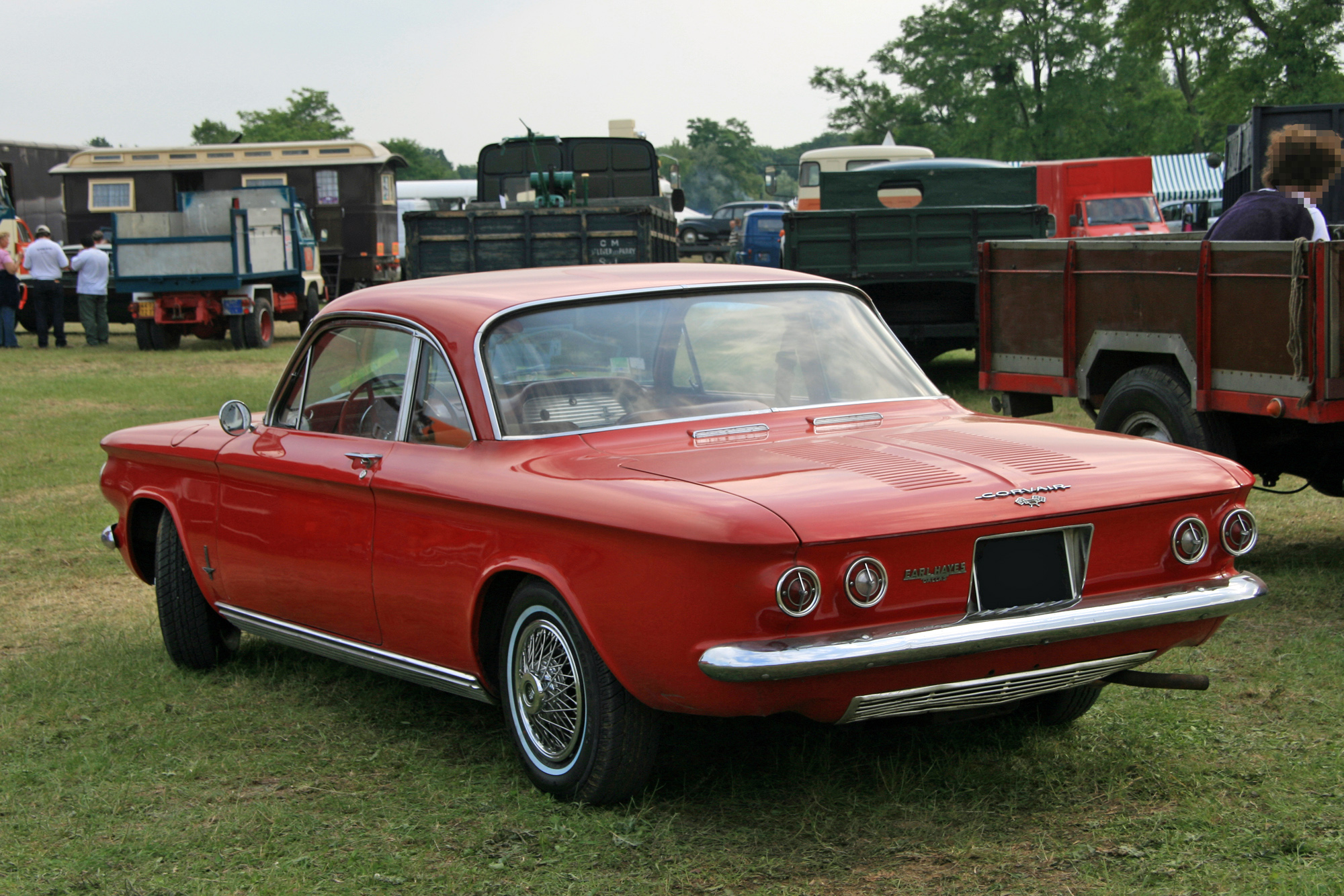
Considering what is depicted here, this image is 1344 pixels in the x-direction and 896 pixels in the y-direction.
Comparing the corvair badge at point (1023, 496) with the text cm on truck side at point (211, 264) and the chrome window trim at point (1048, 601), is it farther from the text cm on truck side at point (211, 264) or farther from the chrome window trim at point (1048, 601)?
the text cm on truck side at point (211, 264)

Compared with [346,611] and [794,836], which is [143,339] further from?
[794,836]

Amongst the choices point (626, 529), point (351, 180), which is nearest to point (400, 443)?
point (626, 529)

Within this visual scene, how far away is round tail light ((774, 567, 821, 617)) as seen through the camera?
3400 mm

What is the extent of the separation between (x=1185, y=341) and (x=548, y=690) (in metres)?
4.05

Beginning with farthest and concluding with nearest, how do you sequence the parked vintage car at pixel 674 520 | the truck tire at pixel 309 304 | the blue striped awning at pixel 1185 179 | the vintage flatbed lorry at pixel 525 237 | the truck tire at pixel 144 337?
the blue striped awning at pixel 1185 179, the truck tire at pixel 309 304, the truck tire at pixel 144 337, the vintage flatbed lorry at pixel 525 237, the parked vintage car at pixel 674 520

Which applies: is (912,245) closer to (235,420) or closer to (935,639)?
(235,420)

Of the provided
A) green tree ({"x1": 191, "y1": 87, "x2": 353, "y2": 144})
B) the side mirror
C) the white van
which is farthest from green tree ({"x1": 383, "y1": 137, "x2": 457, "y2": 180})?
the side mirror

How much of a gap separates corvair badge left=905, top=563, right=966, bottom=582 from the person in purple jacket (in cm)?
398

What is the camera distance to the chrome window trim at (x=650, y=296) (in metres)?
4.28

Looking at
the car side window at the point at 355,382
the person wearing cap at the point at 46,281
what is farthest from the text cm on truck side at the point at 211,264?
the car side window at the point at 355,382

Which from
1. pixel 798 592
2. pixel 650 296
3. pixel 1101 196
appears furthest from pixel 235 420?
pixel 1101 196

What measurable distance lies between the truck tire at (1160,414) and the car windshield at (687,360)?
2353 millimetres

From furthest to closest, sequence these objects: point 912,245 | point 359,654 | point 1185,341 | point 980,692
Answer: point 912,245 → point 1185,341 → point 359,654 → point 980,692

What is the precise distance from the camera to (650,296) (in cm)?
466
